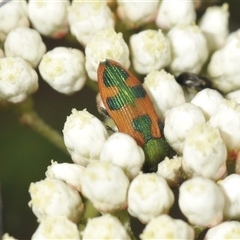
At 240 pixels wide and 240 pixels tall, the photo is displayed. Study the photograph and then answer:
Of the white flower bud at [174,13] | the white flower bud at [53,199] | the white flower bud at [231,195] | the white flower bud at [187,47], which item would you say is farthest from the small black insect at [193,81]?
the white flower bud at [53,199]

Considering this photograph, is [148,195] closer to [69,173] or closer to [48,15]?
[69,173]

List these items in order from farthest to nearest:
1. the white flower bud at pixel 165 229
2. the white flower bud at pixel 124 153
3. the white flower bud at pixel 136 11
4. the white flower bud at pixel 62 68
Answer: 1. the white flower bud at pixel 136 11
2. the white flower bud at pixel 62 68
3. the white flower bud at pixel 124 153
4. the white flower bud at pixel 165 229

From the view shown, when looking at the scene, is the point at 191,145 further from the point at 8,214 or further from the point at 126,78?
the point at 8,214

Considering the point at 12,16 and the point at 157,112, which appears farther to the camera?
the point at 12,16

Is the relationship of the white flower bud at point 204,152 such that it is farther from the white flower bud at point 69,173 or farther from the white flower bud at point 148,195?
the white flower bud at point 69,173

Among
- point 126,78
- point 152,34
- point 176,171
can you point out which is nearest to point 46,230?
point 176,171

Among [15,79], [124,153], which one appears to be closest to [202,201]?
[124,153]

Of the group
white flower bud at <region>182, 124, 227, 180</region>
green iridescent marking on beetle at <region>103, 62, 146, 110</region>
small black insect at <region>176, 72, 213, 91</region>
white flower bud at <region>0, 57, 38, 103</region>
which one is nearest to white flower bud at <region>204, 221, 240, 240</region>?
white flower bud at <region>182, 124, 227, 180</region>
